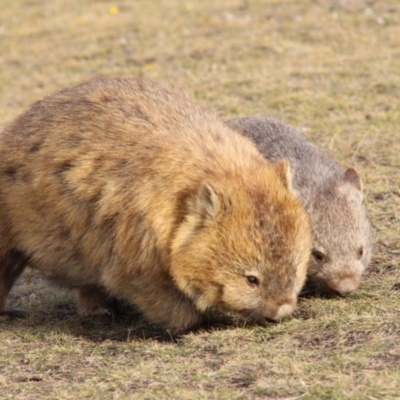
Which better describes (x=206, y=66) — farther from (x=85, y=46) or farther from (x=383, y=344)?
(x=383, y=344)

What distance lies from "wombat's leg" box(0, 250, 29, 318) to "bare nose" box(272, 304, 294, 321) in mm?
1891

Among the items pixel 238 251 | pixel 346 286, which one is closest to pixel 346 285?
pixel 346 286

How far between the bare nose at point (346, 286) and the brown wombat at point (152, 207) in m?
0.54

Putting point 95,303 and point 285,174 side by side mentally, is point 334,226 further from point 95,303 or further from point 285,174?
point 95,303

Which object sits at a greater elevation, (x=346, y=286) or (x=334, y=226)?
(x=334, y=226)

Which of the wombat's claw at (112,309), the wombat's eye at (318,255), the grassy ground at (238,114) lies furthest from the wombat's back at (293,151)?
the wombat's claw at (112,309)

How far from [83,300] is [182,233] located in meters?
1.38

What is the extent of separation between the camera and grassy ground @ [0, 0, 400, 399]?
498 centimetres

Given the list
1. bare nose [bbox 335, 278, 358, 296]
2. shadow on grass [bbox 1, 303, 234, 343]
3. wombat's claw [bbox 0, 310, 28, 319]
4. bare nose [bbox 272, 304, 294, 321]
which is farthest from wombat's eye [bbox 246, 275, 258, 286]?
wombat's claw [bbox 0, 310, 28, 319]

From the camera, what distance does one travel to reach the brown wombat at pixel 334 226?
620 cm

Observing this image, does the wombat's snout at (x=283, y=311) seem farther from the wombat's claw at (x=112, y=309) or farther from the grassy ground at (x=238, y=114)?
the wombat's claw at (x=112, y=309)

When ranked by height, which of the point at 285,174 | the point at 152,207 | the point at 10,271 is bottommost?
the point at 10,271

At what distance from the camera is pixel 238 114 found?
10.1m

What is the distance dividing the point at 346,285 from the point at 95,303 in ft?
5.77
